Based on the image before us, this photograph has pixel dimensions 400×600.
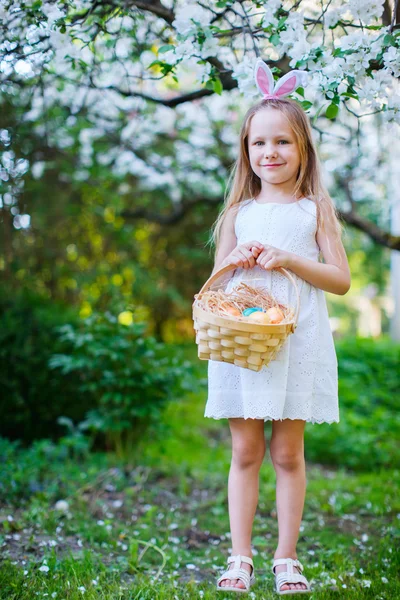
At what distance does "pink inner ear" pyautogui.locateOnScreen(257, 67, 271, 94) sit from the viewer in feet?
7.26

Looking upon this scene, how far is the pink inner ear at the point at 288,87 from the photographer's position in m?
2.18

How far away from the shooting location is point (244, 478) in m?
2.22


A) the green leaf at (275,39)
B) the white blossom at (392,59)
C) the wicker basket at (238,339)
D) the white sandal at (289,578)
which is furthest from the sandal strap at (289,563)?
the green leaf at (275,39)

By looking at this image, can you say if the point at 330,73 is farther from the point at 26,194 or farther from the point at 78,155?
the point at 78,155

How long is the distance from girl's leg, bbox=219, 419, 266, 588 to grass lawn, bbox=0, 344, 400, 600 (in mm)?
212

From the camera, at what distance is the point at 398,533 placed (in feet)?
9.34

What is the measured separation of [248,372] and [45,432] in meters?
2.94

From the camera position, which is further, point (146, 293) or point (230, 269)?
point (146, 293)

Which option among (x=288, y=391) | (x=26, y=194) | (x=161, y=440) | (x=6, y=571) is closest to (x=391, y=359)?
(x=161, y=440)

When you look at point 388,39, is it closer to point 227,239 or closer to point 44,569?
point 227,239

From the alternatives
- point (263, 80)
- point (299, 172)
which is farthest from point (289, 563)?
point (263, 80)

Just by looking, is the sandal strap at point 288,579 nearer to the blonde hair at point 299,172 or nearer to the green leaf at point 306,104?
the blonde hair at point 299,172

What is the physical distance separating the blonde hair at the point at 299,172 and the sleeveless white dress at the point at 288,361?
59 mm

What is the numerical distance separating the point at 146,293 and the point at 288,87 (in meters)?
5.38
